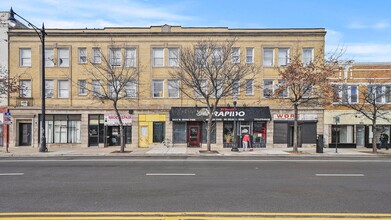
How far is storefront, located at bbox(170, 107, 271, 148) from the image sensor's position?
28047 mm

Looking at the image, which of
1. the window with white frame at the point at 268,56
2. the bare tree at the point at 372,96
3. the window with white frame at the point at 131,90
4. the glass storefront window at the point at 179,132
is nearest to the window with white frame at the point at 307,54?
the window with white frame at the point at 268,56

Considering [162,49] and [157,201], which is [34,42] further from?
[157,201]

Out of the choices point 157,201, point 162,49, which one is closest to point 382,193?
point 157,201

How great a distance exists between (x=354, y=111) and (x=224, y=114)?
10695mm

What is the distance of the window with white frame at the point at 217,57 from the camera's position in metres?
24.6

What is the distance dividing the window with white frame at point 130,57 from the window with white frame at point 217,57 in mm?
7059

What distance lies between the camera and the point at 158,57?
29109mm

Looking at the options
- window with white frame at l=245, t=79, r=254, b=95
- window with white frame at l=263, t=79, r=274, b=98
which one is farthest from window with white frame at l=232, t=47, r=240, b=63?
window with white frame at l=263, t=79, r=274, b=98

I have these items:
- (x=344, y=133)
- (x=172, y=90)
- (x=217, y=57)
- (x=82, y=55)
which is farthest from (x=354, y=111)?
(x=82, y=55)

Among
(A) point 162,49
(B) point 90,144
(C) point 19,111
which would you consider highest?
(A) point 162,49

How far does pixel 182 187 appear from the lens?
377 inches

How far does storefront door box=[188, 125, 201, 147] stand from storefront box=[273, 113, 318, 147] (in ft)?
21.0

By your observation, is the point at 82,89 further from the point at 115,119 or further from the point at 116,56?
the point at 116,56

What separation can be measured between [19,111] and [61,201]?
2378cm
